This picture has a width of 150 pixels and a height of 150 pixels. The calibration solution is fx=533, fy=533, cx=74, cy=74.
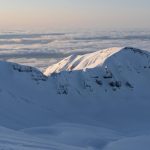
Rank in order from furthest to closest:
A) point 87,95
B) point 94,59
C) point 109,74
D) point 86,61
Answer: point 86,61 → point 94,59 → point 109,74 → point 87,95

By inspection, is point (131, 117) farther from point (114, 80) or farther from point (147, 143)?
point (147, 143)

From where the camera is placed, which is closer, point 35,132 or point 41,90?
point 35,132

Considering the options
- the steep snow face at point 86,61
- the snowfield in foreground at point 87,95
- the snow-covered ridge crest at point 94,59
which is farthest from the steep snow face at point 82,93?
the steep snow face at point 86,61

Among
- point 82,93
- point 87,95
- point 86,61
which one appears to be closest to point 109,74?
point 87,95

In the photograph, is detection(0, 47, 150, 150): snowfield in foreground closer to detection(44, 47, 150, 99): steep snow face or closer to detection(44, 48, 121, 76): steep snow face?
detection(44, 47, 150, 99): steep snow face

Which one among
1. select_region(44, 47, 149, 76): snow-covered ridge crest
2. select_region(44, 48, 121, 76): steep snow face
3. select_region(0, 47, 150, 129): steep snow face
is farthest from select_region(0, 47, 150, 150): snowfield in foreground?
select_region(44, 48, 121, 76): steep snow face

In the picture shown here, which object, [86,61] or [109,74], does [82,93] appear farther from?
[86,61]

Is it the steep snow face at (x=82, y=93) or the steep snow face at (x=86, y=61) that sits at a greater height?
the steep snow face at (x=86, y=61)

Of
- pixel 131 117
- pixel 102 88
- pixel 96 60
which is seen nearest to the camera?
pixel 131 117

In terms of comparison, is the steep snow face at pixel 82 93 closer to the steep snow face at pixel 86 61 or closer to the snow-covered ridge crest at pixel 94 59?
the snow-covered ridge crest at pixel 94 59

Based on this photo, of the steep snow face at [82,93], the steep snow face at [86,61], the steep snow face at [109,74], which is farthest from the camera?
A: the steep snow face at [86,61]

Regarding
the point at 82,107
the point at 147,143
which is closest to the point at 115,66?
Result: the point at 82,107
